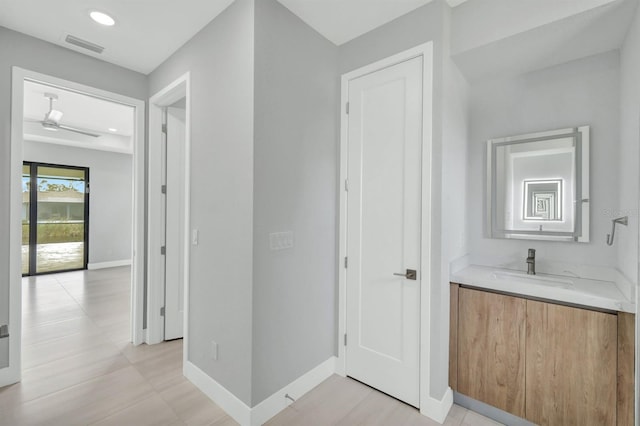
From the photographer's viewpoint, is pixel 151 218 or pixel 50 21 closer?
pixel 50 21

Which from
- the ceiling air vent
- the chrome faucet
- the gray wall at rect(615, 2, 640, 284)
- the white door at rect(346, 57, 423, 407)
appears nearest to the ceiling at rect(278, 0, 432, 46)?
the white door at rect(346, 57, 423, 407)

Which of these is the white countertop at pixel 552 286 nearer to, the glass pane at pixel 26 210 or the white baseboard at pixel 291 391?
the white baseboard at pixel 291 391

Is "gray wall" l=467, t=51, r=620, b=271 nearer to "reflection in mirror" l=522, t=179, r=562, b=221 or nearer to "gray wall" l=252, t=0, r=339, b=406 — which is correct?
"reflection in mirror" l=522, t=179, r=562, b=221

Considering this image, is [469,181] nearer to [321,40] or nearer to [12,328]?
[321,40]

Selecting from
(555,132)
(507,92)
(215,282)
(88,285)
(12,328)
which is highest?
(507,92)

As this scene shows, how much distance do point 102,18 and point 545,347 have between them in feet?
12.0

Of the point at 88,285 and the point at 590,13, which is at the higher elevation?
the point at 590,13

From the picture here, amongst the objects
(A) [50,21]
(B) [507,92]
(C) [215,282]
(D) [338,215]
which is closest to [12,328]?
(C) [215,282]

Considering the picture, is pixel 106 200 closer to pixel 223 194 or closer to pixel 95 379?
pixel 95 379

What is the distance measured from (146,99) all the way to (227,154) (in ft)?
5.36

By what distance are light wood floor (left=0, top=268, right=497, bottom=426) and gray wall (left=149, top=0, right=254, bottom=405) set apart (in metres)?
0.28

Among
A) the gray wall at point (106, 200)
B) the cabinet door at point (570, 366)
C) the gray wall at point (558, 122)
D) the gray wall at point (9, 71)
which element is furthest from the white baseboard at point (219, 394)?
the gray wall at point (106, 200)

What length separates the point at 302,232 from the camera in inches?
84.6

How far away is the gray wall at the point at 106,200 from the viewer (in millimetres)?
6312
